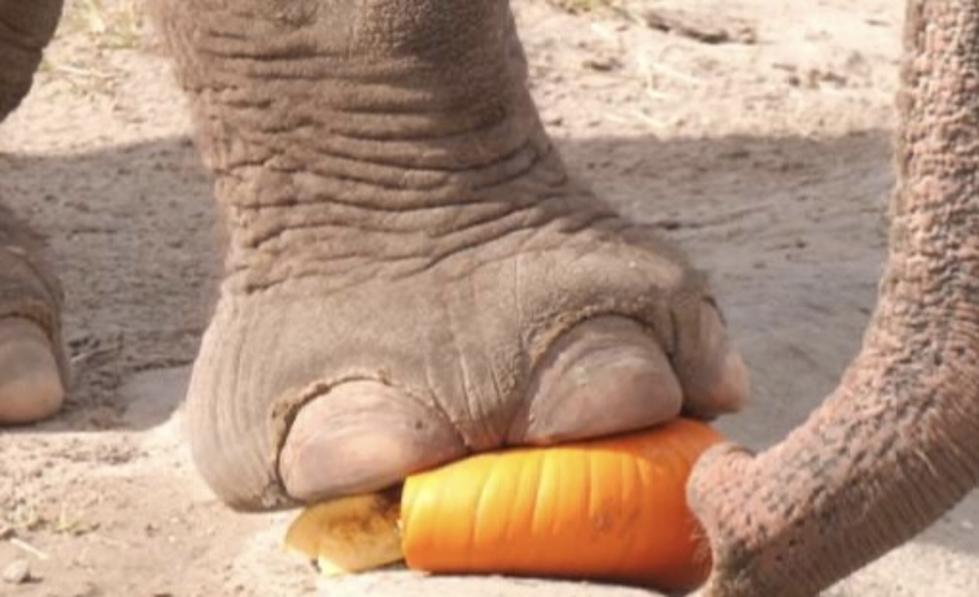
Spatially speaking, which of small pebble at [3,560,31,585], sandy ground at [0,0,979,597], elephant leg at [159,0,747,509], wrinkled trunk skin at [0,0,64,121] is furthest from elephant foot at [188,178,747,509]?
wrinkled trunk skin at [0,0,64,121]

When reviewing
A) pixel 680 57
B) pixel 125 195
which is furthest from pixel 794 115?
pixel 125 195

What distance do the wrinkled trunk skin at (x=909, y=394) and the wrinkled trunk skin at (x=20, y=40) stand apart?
1.76 m

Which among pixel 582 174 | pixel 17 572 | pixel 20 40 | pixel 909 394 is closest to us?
pixel 909 394

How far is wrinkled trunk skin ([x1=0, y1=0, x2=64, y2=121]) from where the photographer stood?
3.95 meters

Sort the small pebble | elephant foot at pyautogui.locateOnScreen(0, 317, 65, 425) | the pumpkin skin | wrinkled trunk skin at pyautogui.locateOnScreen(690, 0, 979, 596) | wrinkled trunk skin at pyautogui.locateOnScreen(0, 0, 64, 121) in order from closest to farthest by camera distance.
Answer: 1. wrinkled trunk skin at pyautogui.locateOnScreen(690, 0, 979, 596)
2. the pumpkin skin
3. the small pebble
4. elephant foot at pyautogui.locateOnScreen(0, 317, 65, 425)
5. wrinkled trunk skin at pyautogui.locateOnScreen(0, 0, 64, 121)

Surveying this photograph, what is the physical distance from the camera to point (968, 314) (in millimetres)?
2260

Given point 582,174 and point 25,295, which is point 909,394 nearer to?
point 25,295

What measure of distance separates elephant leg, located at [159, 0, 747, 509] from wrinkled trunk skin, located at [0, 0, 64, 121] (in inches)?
28.5

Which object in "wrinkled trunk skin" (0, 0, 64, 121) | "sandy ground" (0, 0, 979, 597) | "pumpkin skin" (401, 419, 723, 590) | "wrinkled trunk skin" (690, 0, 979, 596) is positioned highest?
"wrinkled trunk skin" (690, 0, 979, 596)

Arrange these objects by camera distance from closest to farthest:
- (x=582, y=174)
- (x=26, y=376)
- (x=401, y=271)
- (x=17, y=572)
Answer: (x=401, y=271), (x=17, y=572), (x=26, y=376), (x=582, y=174)

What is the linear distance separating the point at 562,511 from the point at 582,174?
1.79 m

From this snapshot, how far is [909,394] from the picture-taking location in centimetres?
229

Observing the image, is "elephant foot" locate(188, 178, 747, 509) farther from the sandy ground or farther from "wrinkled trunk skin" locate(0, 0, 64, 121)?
"wrinkled trunk skin" locate(0, 0, 64, 121)

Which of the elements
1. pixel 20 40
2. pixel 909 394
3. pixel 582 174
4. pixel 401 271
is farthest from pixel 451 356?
pixel 582 174
